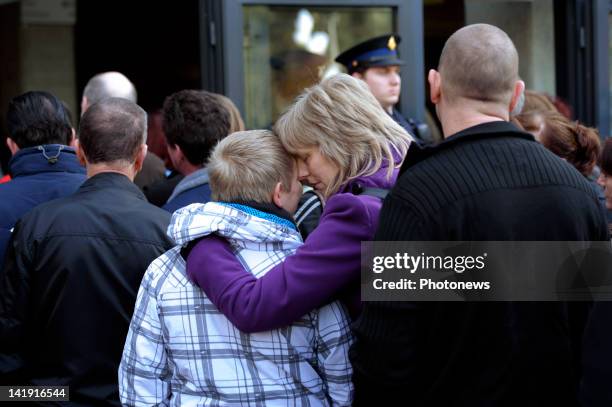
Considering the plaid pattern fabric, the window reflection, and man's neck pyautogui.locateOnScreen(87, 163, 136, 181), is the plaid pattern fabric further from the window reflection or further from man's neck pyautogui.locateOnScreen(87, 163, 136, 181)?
the window reflection

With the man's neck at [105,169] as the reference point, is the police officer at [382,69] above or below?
above

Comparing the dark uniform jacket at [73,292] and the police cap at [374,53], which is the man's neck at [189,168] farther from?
the police cap at [374,53]

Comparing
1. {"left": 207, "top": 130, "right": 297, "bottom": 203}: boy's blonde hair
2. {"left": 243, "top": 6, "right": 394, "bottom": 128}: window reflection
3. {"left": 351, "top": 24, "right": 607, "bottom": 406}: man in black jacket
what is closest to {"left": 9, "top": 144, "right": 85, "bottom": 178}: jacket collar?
{"left": 207, "top": 130, "right": 297, "bottom": 203}: boy's blonde hair

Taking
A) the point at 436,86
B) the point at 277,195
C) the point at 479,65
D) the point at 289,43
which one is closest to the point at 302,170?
the point at 277,195

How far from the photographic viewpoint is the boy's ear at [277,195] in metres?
2.40

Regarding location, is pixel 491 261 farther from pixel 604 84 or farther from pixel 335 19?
pixel 604 84

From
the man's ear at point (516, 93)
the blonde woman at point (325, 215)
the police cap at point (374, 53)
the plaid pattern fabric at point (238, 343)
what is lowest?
the plaid pattern fabric at point (238, 343)

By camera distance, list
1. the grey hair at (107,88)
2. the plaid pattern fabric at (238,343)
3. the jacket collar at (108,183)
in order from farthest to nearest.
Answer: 1. the grey hair at (107,88)
2. the jacket collar at (108,183)
3. the plaid pattern fabric at (238,343)

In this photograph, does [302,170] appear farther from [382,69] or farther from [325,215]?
[382,69]

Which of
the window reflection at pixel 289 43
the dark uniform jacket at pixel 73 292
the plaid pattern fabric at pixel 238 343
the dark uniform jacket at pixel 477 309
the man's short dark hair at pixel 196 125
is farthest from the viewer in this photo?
the window reflection at pixel 289 43

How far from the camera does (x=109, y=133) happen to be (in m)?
2.99

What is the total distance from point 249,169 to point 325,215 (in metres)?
0.25

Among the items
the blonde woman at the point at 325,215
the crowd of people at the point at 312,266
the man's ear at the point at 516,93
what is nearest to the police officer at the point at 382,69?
the crowd of people at the point at 312,266

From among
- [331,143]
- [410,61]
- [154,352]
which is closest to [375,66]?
[410,61]
